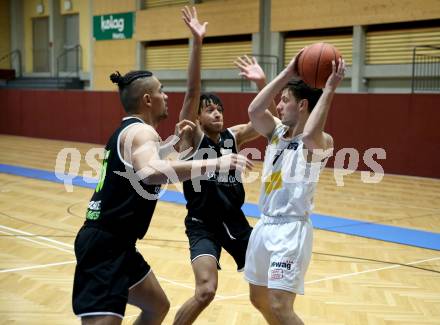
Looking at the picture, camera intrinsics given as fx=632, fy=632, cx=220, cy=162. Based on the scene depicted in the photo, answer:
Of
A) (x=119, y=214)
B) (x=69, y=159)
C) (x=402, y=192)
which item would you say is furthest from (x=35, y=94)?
(x=119, y=214)

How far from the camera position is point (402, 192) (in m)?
11.6

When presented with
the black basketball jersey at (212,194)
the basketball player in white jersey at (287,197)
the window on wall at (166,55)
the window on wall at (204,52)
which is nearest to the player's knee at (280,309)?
the basketball player in white jersey at (287,197)

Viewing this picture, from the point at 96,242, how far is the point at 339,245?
4551 millimetres

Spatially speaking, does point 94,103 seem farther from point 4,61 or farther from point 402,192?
point 402,192

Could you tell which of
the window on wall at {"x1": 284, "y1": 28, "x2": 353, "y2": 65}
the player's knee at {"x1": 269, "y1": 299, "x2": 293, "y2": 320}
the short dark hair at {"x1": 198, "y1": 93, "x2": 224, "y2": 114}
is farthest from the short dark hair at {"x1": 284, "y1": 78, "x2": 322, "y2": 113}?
the window on wall at {"x1": 284, "y1": 28, "x2": 353, "y2": 65}

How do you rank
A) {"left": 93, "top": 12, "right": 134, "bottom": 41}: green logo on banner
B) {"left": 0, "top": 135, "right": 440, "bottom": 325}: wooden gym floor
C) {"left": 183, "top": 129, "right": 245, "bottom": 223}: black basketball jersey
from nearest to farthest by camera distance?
1. {"left": 183, "top": 129, "right": 245, "bottom": 223}: black basketball jersey
2. {"left": 0, "top": 135, "right": 440, "bottom": 325}: wooden gym floor
3. {"left": 93, "top": 12, "right": 134, "bottom": 41}: green logo on banner

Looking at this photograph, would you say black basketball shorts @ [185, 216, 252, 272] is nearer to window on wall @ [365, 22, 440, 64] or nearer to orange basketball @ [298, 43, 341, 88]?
orange basketball @ [298, 43, 341, 88]

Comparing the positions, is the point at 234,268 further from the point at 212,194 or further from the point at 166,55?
the point at 166,55

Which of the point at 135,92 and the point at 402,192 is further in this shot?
the point at 402,192

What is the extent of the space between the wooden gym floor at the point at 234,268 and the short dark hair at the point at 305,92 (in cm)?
187

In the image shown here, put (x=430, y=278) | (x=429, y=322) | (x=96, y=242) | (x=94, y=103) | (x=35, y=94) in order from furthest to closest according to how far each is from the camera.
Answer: (x=35, y=94)
(x=94, y=103)
(x=430, y=278)
(x=429, y=322)
(x=96, y=242)

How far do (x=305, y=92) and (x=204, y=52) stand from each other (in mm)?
17697

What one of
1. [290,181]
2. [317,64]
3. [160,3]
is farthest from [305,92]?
[160,3]

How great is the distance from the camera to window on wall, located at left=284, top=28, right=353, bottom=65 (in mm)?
17016
